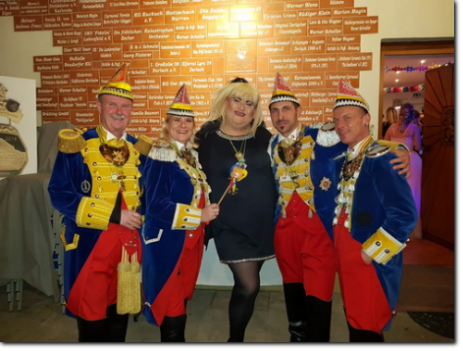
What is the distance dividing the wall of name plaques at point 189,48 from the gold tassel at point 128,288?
98.3 inches

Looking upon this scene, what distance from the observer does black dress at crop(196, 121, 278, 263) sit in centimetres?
221

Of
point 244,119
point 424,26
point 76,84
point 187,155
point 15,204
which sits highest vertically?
point 424,26

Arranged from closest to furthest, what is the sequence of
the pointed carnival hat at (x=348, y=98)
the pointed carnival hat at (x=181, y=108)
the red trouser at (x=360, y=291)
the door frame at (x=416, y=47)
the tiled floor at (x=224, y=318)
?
1. the red trouser at (x=360, y=291)
2. the pointed carnival hat at (x=348, y=98)
3. the pointed carnival hat at (x=181, y=108)
4. the tiled floor at (x=224, y=318)
5. the door frame at (x=416, y=47)

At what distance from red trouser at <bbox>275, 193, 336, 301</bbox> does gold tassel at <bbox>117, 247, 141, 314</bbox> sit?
956mm

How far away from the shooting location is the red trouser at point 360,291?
→ 6.16ft

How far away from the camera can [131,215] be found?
1.98 meters

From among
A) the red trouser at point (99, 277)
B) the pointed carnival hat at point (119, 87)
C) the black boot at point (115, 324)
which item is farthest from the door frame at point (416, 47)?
the black boot at point (115, 324)

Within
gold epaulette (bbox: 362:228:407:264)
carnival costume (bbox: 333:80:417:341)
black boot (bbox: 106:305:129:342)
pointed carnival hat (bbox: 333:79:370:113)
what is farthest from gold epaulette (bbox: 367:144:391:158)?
black boot (bbox: 106:305:129:342)

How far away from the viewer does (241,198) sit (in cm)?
222

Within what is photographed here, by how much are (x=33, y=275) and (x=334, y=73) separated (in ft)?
12.0

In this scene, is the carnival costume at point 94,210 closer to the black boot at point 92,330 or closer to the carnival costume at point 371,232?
the black boot at point 92,330

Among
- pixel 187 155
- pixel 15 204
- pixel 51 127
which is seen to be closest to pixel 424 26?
pixel 187 155

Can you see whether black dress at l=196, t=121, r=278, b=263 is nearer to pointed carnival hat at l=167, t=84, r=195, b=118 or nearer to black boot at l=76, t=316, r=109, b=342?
pointed carnival hat at l=167, t=84, r=195, b=118

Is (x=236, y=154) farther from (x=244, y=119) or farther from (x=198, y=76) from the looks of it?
(x=198, y=76)
